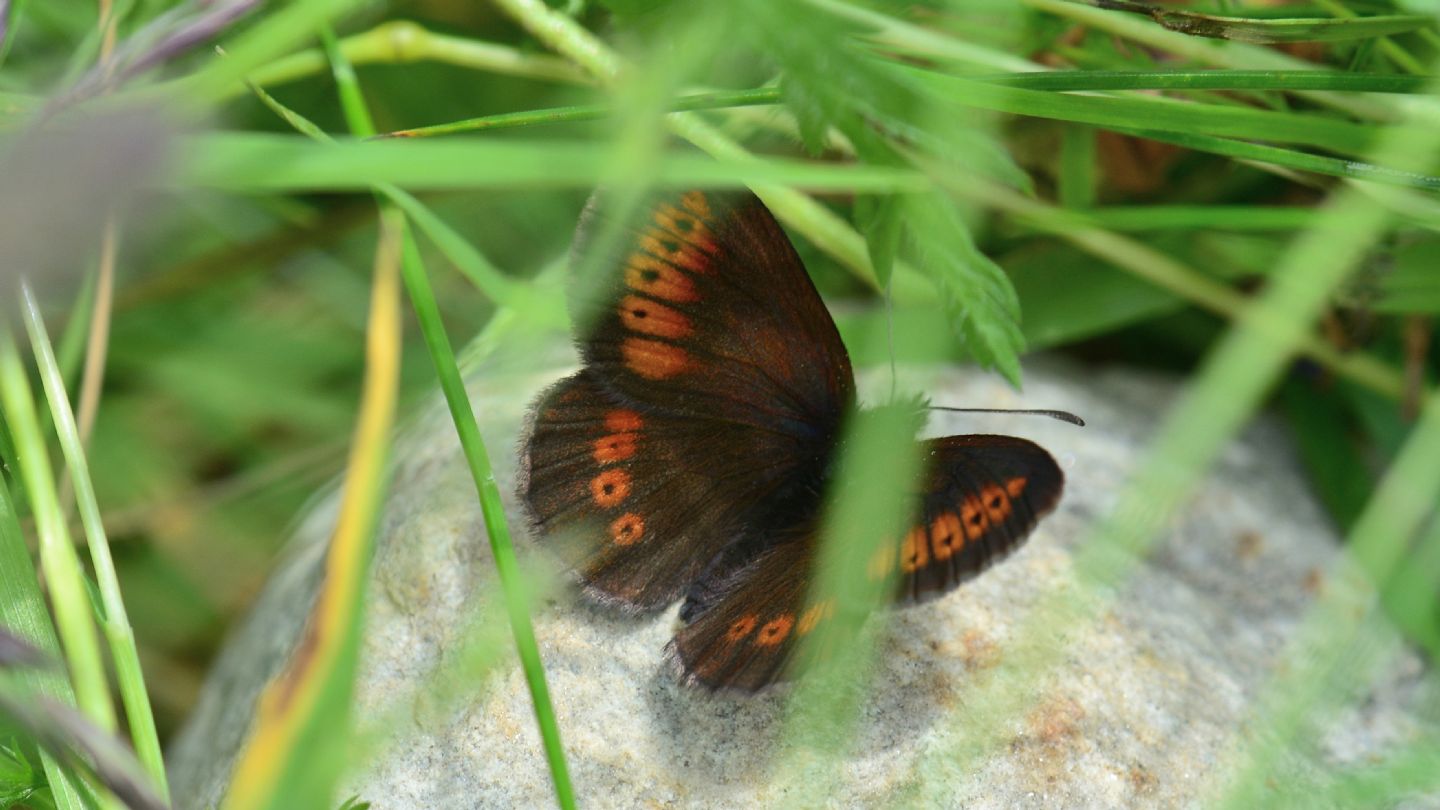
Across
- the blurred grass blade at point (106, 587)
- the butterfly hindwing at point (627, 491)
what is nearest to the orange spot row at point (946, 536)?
the butterfly hindwing at point (627, 491)

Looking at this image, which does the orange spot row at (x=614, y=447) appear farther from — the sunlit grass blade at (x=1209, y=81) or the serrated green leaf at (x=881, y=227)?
the sunlit grass blade at (x=1209, y=81)

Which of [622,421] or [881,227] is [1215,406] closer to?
[881,227]

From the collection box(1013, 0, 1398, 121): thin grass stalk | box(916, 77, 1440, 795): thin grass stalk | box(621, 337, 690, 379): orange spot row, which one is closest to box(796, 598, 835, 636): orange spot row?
box(916, 77, 1440, 795): thin grass stalk

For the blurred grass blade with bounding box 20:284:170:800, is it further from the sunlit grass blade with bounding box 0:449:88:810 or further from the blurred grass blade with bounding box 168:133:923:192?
the blurred grass blade with bounding box 168:133:923:192

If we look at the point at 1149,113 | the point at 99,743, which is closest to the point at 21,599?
the point at 99,743

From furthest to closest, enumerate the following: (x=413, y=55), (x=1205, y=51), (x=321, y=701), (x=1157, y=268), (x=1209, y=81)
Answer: (x=1157, y=268)
(x=413, y=55)
(x=1205, y=51)
(x=1209, y=81)
(x=321, y=701)

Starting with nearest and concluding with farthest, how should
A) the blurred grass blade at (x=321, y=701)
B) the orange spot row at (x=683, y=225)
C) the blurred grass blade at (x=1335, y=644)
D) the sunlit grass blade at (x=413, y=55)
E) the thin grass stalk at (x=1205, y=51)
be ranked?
1. the blurred grass blade at (x=321, y=701)
2. the blurred grass blade at (x=1335, y=644)
3. the orange spot row at (x=683, y=225)
4. the thin grass stalk at (x=1205, y=51)
5. the sunlit grass blade at (x=413, y=55)
